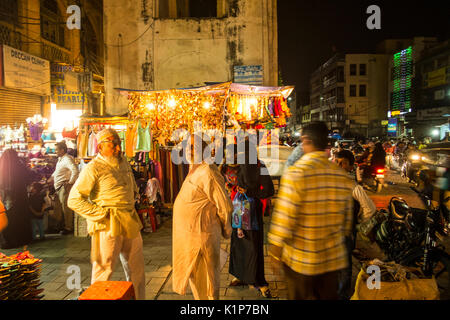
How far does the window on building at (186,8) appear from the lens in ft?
37.5

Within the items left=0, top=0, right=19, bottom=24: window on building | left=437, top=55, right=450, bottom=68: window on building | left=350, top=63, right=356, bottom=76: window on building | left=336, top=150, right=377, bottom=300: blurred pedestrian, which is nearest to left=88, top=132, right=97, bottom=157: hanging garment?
left=336, top=150, right=377, bottom=300: blurred pedestrian

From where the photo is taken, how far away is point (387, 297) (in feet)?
11.7

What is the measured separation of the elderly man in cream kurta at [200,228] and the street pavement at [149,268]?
88cm

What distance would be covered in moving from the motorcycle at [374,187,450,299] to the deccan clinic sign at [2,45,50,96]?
48.4 ft

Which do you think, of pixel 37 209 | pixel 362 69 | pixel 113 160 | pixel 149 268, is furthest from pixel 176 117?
pixel 362 69

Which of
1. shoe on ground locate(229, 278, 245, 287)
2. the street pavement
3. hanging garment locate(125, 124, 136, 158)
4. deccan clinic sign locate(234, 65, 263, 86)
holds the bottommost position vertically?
the street pavement

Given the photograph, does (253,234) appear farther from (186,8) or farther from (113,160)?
(186,8)

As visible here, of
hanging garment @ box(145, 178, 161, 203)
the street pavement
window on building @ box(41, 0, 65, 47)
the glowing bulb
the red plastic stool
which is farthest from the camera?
window on building @ box(41, 0, 65, 47)

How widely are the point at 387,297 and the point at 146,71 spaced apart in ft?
31.9

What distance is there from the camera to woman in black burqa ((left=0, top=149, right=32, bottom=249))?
659 centimetres

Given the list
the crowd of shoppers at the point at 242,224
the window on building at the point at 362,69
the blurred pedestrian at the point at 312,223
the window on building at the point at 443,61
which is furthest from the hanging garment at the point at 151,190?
the window on building at the point at 362,69

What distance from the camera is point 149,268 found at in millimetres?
5535

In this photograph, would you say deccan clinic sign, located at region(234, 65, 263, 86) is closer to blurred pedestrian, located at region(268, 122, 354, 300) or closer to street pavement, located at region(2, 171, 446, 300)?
street pavement, located at region(2, 171, 446, 300)
